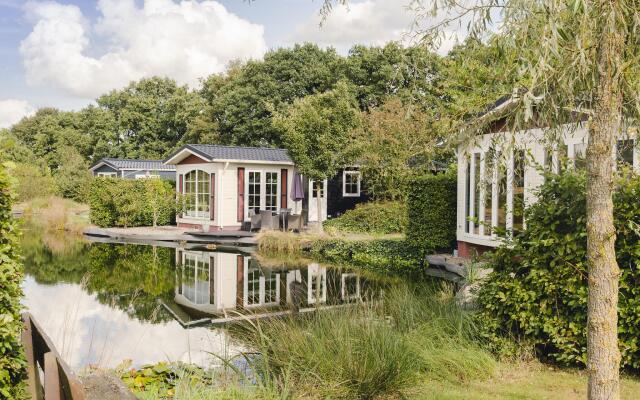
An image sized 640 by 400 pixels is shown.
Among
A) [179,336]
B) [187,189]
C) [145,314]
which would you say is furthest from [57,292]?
[187,189]

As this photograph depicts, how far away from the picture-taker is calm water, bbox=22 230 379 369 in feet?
20.4

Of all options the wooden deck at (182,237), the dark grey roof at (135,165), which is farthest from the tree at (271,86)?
the wooden deck at (182,237)

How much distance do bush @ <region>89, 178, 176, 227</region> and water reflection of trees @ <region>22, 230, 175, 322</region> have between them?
270 centimetres

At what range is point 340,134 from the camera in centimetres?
1752

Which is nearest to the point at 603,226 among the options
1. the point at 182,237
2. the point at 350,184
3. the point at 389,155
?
the point at 389,155

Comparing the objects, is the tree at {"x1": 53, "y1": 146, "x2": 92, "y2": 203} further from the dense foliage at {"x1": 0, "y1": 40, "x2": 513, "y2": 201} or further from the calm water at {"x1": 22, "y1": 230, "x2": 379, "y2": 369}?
the calm water at {"x1": 22, "y1": 230, "x2": 379, "y2": 369}

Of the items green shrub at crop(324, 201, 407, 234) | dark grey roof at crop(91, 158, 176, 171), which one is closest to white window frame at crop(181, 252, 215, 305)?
green shrub at crop(324, 201, 407, 234)

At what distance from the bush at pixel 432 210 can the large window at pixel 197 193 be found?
31.8 feet

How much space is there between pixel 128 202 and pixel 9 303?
1940 cm

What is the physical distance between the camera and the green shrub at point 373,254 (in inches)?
512

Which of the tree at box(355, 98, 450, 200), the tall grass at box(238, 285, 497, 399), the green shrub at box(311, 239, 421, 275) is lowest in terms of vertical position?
the green shrub at box(311, 239, 421, 275)

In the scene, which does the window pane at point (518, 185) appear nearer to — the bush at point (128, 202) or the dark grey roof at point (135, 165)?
the bush at point (128, 202)

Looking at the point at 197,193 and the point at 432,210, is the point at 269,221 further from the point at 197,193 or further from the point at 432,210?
the point at 432,210

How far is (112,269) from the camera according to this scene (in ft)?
41.9
